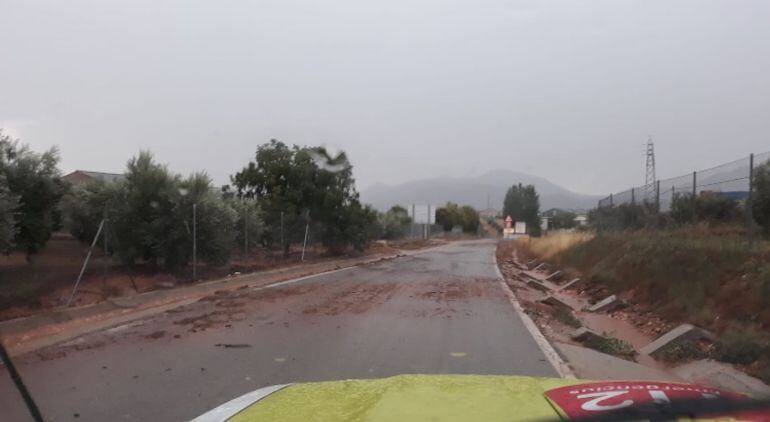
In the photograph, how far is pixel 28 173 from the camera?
17.2 metres

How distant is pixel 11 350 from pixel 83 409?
3658 mm

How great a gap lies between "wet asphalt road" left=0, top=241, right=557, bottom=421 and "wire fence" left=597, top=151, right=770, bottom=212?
591cm

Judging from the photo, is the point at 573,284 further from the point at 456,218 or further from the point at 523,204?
the point at 456,218

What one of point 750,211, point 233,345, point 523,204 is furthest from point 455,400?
point 523,204

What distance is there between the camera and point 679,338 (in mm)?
9641

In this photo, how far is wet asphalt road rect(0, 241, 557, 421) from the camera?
649cm

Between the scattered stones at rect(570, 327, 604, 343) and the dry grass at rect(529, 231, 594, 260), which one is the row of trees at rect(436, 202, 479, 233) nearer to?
the dry grass at rect(529, 231, 594, 260)

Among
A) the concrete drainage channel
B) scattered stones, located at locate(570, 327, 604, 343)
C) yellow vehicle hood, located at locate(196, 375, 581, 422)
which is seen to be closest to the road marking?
the concrete drainage channel

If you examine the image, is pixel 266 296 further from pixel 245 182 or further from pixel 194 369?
pixel 245 182

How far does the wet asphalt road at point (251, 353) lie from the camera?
649 cm

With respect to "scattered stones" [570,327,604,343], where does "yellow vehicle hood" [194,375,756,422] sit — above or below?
above

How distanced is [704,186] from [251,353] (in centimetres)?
1338

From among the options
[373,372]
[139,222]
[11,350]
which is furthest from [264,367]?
[139,222]

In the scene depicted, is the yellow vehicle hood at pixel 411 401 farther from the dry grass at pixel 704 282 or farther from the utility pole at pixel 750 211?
the utility pole at pixel 750 211
